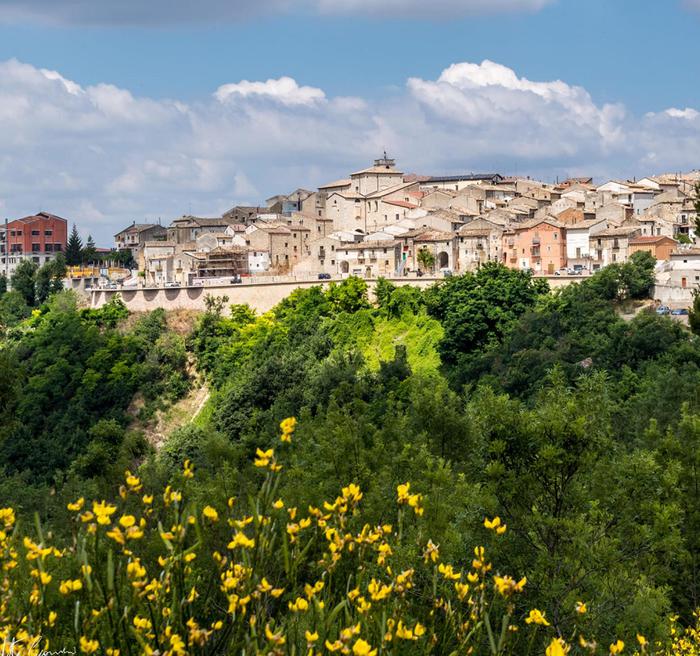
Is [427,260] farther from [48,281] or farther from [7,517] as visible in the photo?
[7,517]

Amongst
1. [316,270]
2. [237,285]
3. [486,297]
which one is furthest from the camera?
[316,270]

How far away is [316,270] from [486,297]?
56.2 feet

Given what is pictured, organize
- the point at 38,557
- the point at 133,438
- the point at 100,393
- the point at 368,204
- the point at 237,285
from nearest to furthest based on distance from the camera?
the point at 38,557, the point at 133,438, the point at 100,393, the point at 237,285, the point at 368,204

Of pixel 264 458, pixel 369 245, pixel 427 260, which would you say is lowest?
pixel 264 458

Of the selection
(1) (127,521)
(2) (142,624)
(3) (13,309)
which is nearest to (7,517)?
(2) (142,624)

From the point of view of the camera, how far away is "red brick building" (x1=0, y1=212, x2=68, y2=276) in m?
92.7

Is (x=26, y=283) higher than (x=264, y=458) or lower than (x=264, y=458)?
higher

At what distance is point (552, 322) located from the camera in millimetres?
45594

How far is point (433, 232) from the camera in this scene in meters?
62.3

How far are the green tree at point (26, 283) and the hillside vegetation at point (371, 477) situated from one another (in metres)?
11.5

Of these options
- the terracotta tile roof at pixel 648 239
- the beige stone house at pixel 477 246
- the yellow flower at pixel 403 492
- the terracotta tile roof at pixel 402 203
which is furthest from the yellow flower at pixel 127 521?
the terracotta tile roof at pixel 402 203

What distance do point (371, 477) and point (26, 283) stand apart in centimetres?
5769

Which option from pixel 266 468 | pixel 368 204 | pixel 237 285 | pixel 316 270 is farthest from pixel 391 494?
pixel 368 204

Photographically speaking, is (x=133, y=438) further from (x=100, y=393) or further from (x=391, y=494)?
(x=391, y=494)
